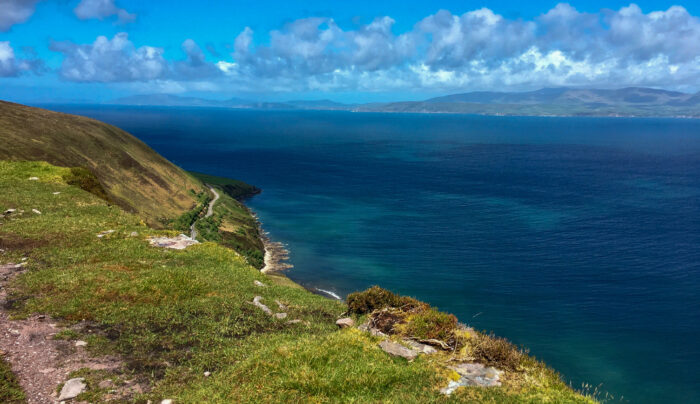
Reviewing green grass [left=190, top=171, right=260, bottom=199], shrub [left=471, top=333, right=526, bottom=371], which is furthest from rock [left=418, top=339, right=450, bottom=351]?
green grass [left=190, top=171, right=260, bottom=199]

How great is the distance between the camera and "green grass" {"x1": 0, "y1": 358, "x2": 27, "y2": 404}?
39.8 feet

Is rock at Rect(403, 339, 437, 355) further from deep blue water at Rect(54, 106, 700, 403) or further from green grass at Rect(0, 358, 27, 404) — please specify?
deep blue water at Rect(54, 106, 700, 403)

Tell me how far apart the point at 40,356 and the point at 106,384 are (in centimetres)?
316

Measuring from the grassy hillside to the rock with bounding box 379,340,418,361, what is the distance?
190ft

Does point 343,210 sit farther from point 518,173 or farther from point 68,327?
point 68,327

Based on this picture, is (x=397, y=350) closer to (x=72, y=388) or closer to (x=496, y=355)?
(x=496, y=355)

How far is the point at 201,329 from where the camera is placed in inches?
689

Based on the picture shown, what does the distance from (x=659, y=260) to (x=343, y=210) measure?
74.5 metres

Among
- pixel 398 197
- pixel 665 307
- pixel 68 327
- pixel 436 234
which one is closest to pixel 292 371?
pixel 68 327

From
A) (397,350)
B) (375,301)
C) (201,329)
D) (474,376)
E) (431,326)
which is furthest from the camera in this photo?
(375,301)

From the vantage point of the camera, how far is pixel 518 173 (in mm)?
172750

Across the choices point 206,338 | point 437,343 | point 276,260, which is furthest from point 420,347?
→ point 276,260

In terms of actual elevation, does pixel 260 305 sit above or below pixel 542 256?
above

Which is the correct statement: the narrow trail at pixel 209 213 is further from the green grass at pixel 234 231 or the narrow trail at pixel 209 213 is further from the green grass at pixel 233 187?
the green grass at pixel 233 187
